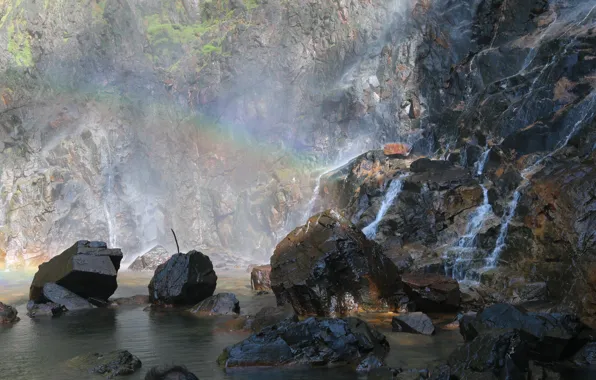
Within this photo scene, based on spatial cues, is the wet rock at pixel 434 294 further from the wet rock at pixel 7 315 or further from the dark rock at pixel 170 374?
the wet rock at pixel 7 315

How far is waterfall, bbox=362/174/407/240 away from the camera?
25422 mm

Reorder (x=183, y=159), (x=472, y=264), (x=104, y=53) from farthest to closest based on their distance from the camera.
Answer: (x=104, y=53)
(x=183, y=159)
(x=472, y=264)

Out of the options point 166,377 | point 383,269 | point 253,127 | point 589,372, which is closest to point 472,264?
point 383,269

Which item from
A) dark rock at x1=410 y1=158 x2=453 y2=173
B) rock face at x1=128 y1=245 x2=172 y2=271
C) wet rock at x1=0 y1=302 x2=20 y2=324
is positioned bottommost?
rock face at x1=128 y1=245 x2=172 y2=271

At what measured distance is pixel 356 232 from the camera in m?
16.2

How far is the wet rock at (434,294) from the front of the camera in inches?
621

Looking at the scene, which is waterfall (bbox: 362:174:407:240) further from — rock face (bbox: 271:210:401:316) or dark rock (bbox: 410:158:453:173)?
rock face (bbox: 271:210:401:316)

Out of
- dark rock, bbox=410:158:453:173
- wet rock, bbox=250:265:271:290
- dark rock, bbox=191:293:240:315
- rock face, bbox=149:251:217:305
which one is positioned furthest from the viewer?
dark rock, bbox=410:158:453:173

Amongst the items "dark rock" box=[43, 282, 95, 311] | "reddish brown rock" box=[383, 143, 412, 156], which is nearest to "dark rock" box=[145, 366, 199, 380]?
"dark rock" box=[43, 282, 95, 311]

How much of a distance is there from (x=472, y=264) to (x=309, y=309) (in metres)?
7.49

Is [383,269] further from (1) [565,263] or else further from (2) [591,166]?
(2) [591,166]

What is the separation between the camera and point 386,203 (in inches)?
1048

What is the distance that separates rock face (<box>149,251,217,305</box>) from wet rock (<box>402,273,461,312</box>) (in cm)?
735

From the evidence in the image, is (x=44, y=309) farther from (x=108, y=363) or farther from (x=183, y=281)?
(x=108, y=363)
